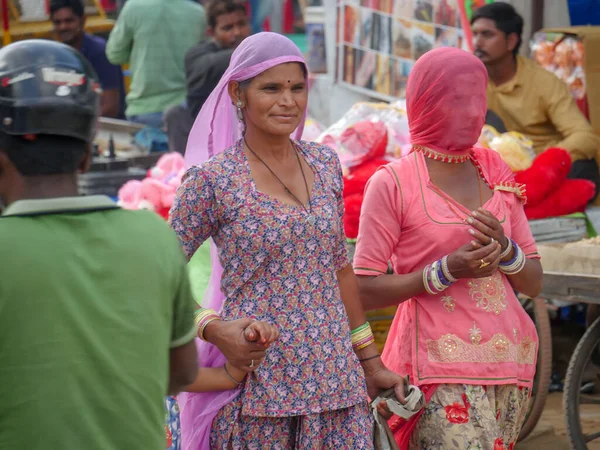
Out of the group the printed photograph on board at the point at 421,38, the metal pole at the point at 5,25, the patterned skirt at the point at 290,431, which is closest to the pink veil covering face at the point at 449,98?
the patterned skirt at the point at 290,431

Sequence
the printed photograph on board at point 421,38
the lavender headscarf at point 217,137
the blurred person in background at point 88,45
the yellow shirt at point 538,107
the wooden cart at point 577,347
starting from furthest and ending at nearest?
1. the blurred person in background at point 88,45
2. the printed photograph on board at point 421,38
3. the yellow shirt at point 538,107
4. the wooden cart at point 577,347
5. the lavender headscarf at point 217,137

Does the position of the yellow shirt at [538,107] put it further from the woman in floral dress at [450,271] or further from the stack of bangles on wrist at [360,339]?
the stack of bangles on wrist at [360,339]

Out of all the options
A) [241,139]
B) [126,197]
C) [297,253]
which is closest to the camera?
[297,253]

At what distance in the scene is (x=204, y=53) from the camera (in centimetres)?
749

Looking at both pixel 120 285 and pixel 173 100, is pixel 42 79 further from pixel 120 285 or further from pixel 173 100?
pixel 173 100

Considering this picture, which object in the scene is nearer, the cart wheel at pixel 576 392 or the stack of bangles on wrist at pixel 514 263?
the stack of bangles on wrist at pixel 514 263

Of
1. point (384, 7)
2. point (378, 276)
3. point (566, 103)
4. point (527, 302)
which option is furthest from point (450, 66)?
point (384, 7)

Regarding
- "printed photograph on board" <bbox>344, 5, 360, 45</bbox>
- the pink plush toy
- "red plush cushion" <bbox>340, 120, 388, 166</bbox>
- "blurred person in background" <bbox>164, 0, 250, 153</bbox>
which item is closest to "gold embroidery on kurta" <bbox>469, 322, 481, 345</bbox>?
"red plush cushion" <bbox>340, 120, 388, 166</bbox>

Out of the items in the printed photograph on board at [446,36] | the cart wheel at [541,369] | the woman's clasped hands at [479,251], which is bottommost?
the cart wheel at [541,369]

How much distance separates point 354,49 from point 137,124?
1.99m

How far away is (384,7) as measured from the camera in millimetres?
8344

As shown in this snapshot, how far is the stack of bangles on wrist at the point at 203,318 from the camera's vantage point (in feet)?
9.68

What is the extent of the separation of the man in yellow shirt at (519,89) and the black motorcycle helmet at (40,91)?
4.74m

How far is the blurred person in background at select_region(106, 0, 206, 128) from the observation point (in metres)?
8.75
